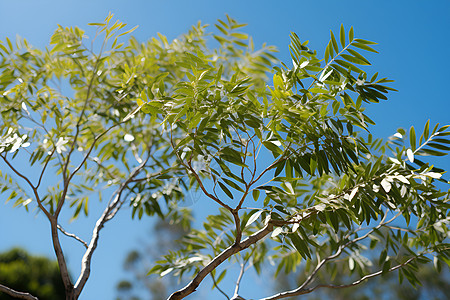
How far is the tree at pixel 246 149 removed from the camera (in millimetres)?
1207

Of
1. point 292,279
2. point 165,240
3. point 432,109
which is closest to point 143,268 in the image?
point 165,240

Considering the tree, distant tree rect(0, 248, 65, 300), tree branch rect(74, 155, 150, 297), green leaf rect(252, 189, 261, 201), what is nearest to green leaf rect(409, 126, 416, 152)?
the tree

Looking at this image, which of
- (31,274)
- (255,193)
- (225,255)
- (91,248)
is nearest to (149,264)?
(31,274)

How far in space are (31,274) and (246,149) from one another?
358cm

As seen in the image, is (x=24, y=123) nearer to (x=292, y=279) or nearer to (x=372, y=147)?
(x=372, y=147)

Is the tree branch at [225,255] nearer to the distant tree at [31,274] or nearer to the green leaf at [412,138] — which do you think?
the green leaf at [412,138]

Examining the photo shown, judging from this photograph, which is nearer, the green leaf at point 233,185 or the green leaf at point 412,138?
the green leaf at point 233,185

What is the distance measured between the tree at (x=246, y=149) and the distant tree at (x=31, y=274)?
1.93 m

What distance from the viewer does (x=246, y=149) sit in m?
1.24

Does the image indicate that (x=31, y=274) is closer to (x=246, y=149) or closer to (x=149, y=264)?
(x=246, y=149)

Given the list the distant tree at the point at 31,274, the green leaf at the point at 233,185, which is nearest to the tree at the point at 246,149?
the green leaf at the point at 233,185

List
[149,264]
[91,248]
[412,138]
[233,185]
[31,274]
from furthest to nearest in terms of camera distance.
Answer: [149,264] < [31,274] < [91,248] < [412,138] < [233,185]

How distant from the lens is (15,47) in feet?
6.86

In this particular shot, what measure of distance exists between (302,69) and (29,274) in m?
3.73
